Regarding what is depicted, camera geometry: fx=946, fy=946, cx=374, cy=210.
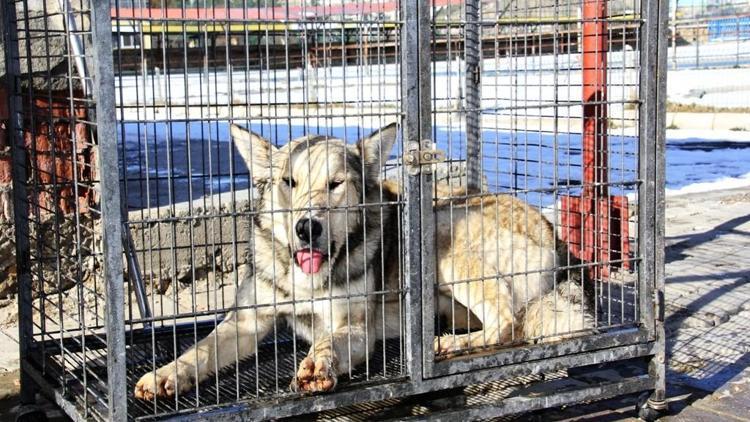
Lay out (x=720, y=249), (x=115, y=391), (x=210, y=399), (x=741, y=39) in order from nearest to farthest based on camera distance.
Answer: (x=115, y=391), (x=210, y=399), (x=720, y=249), (x=741, y=39)

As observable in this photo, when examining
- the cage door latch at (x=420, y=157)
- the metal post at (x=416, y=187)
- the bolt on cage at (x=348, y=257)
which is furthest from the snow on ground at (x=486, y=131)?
the cage door latch at (x=420, y=157)

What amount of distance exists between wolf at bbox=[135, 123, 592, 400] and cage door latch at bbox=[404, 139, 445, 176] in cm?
20

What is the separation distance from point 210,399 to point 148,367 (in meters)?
0.59

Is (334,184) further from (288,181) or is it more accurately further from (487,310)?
(487,310)

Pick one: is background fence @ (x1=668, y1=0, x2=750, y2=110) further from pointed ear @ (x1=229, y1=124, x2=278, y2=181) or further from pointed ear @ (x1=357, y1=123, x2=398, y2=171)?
pointed ear @ (x1=229, y1=124, x2=278, y2=181)

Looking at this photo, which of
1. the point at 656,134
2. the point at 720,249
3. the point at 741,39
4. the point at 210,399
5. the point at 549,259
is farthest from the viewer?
the point at 741,39

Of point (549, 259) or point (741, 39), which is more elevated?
point (741, 39)

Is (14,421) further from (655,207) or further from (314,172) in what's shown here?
(655,207)

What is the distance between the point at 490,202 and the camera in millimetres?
5410

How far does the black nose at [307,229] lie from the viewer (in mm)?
4160

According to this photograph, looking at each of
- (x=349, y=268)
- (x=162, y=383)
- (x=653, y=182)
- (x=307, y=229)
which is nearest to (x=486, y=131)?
(x=653, y=182)

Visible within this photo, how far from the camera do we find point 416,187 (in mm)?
4016

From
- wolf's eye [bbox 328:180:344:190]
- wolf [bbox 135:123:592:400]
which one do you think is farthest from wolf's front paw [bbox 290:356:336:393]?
wolf's eye [bbox 328:180:344:190]

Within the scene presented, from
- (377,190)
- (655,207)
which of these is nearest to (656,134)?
(655,207)
